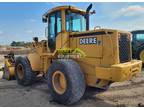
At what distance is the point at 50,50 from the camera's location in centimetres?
835

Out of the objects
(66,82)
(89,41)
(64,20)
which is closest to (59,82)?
(66,82)

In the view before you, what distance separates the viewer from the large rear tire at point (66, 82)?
20.2 feet

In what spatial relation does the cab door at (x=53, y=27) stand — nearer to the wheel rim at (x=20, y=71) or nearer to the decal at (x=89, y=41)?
the decal at (x=89, y=41)

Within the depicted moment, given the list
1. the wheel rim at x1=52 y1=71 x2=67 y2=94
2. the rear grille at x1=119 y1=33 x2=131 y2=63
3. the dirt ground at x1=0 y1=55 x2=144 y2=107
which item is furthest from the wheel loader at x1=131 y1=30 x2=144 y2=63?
the wheel rim at x1=52 y1=71 x2=67 y2=94

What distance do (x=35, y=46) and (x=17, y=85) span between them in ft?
5.42

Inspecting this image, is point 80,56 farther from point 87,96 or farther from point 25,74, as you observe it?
point 25,74

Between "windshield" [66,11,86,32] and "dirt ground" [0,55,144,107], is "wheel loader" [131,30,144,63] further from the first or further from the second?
"windshield" [66,11,86,32]

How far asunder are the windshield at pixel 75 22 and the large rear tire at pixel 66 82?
1462mm

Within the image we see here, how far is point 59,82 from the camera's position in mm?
6812

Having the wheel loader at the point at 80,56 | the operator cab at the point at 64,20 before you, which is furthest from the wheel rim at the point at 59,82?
the operator cab at the point at 64,20

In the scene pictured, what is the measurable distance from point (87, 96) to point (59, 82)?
0.99 metres

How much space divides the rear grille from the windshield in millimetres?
1822

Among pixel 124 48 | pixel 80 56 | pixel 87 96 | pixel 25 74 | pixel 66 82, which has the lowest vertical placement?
→ pixel 87 96

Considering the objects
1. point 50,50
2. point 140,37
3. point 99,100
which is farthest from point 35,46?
point 140,37
